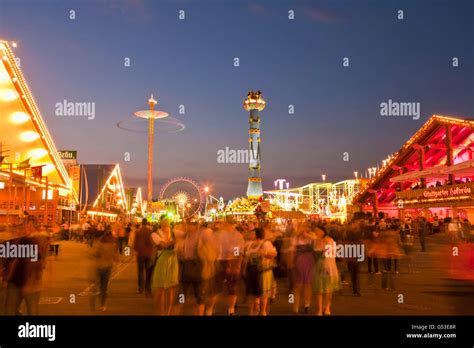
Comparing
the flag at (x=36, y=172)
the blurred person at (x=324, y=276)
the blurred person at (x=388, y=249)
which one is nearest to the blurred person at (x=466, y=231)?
the blurred person at (x=388, y=249)

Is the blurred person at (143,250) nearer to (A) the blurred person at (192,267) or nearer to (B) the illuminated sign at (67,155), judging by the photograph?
(A) the blurred person at (192,267)

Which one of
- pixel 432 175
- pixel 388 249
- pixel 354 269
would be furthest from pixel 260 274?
pixel 432 175

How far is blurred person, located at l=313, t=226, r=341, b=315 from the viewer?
9.19m

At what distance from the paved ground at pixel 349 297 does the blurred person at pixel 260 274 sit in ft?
2.06

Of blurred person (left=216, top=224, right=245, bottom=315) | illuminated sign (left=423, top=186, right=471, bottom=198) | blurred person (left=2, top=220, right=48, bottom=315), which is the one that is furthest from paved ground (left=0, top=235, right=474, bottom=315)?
illuminated sign (left=423, top=186, right=471, bottom=198)

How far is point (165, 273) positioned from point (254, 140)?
395 feet

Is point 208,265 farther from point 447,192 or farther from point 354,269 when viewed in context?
point 447,192

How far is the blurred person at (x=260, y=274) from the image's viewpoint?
8898mm

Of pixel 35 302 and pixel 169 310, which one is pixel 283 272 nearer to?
pixel 169 310

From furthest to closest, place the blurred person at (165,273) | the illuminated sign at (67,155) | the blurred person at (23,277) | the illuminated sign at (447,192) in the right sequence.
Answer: the illuminated sign at (67,155), the illuminated sign at (447,192), the blurred person at (165,273), the blurred person at (23,277)

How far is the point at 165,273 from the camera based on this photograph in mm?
8664

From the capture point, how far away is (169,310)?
9008mm
